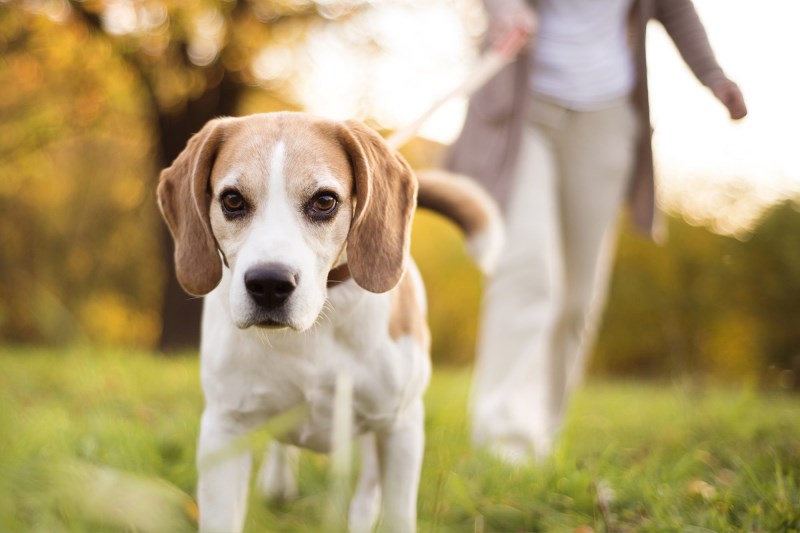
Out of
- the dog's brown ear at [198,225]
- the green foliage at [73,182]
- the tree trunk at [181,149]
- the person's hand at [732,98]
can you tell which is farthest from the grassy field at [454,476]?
the green foliage at [73,182]

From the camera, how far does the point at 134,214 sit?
1376cm

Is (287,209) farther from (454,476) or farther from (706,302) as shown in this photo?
(706,302)

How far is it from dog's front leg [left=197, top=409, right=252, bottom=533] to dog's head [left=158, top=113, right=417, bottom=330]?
43 centimetres

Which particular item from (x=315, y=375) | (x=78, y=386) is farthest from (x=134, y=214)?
(x=315, y=375)

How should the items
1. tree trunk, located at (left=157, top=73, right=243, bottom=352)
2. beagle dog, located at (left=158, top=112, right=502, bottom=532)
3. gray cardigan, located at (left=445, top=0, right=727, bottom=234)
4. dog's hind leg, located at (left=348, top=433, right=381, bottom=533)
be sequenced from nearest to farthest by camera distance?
beagle dog, located at (left=158, top=112, right=502, bottom=532) → dog's hind leg, located at (left=348, top=433, right=381, bottom=533) → gray cardigan, located at (left=445, top=0, right=727, bottom=234) → tree trunk, located at (left=157, top=73, right=243, bottom=352)

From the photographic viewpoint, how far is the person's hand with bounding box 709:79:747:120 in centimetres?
332

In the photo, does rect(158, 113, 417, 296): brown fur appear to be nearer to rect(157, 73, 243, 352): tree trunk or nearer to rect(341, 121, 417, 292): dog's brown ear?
rect(341, 121, 417, 292): dog's brown ear

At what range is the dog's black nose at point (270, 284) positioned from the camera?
183 centimetres

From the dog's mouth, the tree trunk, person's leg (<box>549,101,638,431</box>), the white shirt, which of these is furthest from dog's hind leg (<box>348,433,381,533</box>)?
the tree trunk

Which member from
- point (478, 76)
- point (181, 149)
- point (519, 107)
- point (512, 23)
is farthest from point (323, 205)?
point (181, 149)

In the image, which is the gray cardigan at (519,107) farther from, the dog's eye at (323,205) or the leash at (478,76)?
the dog's eye at (323,205)

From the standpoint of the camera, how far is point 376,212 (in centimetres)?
213

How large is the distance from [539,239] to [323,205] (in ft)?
6.11

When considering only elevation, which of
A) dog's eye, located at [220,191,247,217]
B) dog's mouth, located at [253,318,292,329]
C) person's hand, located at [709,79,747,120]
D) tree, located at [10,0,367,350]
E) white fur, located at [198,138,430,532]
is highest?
person's hand, located at [709,79,747,120]
